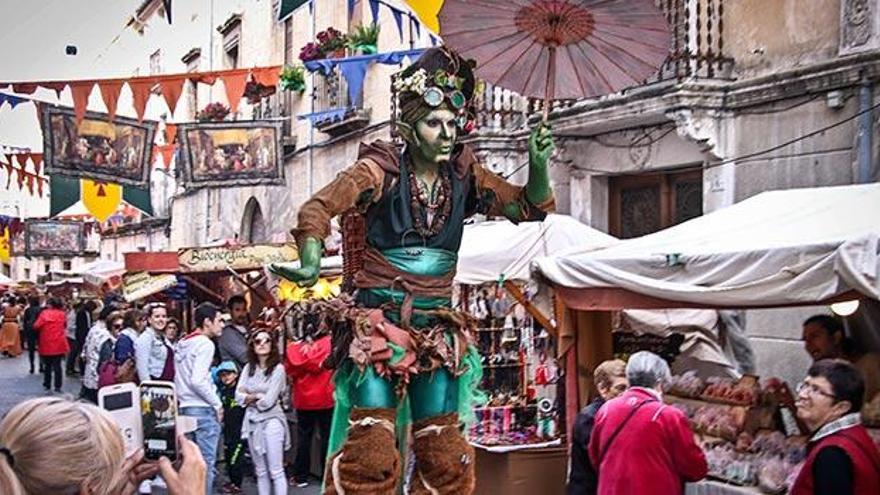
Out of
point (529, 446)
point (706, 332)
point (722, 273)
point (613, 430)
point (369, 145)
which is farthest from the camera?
point (706, 332)

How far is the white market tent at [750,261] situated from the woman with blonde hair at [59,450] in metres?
3.91

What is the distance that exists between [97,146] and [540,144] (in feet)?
40.6

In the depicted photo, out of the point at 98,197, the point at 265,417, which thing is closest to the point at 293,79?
the point at 98,197

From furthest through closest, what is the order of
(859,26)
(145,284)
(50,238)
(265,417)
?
1. (50,238)
2. (145,284)
3. (859,26)
4. (265,417)

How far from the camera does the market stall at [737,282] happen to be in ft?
18.1

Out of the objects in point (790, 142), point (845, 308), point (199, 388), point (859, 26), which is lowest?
point (199, 388)

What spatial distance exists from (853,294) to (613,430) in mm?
1381

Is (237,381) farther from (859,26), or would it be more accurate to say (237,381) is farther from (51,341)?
(51,341)

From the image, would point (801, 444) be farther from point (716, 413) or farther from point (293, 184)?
point (293, 184)

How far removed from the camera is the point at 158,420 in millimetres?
2604

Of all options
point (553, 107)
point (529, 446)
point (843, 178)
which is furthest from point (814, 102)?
point (529, 446)

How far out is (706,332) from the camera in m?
8.79

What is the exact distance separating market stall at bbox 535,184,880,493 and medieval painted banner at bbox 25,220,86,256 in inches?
1120

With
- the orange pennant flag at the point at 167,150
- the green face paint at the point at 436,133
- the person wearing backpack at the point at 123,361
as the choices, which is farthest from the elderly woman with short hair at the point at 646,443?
the orange pennant flag at the point at 167,150
